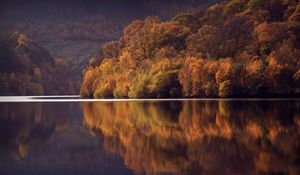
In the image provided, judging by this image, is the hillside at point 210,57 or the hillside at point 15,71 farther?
the hillside at point 15,71

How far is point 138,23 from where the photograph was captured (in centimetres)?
14300

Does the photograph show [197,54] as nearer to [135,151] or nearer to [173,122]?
[173,122]

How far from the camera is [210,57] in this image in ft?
364

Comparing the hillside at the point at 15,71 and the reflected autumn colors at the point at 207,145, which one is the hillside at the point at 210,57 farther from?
the reflected autumn colors at the point at 207,145

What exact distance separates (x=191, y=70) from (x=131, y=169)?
79.3m

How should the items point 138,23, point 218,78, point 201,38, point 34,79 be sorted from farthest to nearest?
point 34,79 → point 138,23 → point 201,38 → point 218,78

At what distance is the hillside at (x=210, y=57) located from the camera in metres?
93.5

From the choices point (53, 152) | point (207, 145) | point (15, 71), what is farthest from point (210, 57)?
point (53, 152)

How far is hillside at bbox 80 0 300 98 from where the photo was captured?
93.5 m

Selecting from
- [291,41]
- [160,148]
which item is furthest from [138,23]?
[160,148]

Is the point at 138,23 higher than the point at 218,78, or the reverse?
the point at 138,23

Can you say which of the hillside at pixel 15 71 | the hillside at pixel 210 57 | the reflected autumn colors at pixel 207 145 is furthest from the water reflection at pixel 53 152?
the hillside at pixel 15 71

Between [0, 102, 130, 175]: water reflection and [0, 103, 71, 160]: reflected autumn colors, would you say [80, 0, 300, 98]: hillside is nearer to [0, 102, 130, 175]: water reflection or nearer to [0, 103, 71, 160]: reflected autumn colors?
[0, 103, 71, 160]: reflected autumn colors

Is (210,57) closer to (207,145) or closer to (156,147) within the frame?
(207,145)
